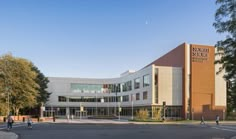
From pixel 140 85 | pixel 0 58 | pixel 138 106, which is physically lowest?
pixel 138 106

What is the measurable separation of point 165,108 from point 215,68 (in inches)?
542

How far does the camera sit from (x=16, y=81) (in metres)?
64.6

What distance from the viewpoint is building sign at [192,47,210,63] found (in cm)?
7212

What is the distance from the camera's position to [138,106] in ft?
273

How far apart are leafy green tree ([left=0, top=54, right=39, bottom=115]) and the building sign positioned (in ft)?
109

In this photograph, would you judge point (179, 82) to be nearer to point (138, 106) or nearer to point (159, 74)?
point (159, 74)

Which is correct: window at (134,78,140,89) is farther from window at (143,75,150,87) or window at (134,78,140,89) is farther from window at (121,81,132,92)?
window at (143,75,150,87)

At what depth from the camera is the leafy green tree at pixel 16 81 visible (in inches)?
2539

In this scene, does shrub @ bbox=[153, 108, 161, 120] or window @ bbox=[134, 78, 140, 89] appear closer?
shrub @ bbox=[153, 108, 161, 120]

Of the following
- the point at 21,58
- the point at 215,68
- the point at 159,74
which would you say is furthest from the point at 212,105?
the point at 21,58

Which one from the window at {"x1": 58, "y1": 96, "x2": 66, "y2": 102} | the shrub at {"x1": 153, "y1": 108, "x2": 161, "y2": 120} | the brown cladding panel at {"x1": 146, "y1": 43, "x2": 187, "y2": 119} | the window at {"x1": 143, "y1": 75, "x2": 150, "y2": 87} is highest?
the brown cladding panel at {"x1": 146, "y1": 43, "x2": 187, "y2": 119}

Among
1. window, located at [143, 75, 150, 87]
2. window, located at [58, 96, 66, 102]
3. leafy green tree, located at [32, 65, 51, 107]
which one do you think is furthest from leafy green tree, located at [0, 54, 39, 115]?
window, located at [58, 96, 66, 102]

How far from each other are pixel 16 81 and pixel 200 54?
37.5 metres

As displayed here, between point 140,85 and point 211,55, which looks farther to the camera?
point 140,85
